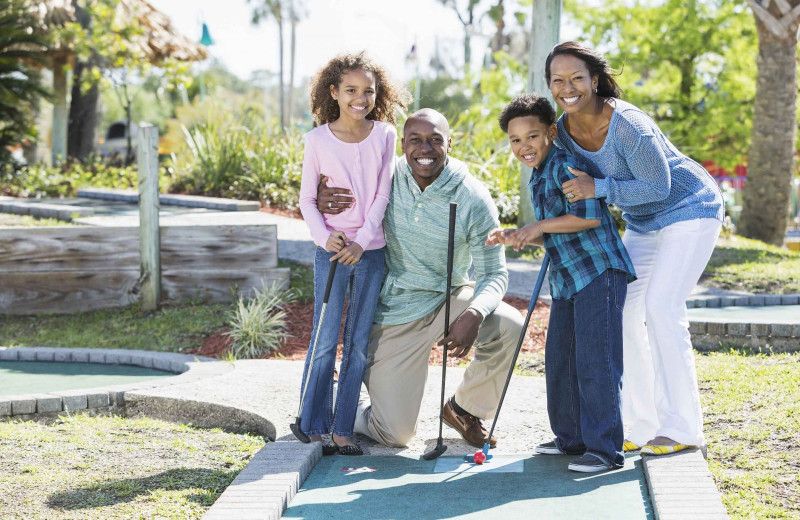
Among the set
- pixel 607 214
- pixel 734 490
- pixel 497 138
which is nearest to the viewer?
pixel 734 490

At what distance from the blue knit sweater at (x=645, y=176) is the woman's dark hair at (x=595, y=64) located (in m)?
0.07

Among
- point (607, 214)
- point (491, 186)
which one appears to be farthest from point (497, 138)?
point (607, 214)

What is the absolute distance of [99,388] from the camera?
543 centimetres

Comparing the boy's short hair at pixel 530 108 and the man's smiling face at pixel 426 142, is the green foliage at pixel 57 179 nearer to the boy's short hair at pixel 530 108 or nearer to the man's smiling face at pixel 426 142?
the man's smiling face at pixel 426 142

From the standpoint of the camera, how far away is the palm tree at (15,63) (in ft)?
50.6

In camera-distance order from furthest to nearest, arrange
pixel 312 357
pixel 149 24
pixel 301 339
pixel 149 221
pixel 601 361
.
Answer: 1. pixel 149 24
2. pixel 149 221
3. pixel 301 339
4. pixel 312 357
5. pixel 601 361

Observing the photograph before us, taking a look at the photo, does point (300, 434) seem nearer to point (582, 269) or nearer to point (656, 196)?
point (582, 269)

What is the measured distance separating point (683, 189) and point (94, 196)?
9381 mm

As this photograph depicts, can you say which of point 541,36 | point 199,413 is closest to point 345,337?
point 199,413

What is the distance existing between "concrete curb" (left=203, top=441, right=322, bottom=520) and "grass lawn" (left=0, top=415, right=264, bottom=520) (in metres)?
0.19

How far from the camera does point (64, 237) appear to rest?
8023 millimetres

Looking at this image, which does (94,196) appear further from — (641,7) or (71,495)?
(641,7)

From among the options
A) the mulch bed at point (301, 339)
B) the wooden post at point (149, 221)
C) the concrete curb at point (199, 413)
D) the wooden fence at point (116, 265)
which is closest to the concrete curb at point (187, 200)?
the wooden fence at point (116, 265)

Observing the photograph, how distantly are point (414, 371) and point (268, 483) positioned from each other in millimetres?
1007
